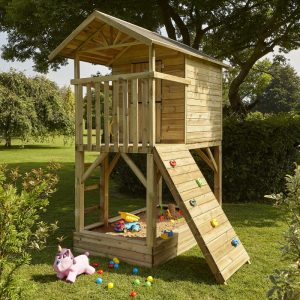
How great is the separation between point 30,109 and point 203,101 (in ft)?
78.6

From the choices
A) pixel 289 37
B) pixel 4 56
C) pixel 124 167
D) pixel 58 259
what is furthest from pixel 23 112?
pixel 58 259

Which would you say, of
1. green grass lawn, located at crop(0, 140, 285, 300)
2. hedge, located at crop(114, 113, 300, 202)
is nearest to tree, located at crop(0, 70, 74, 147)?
hedge, located at crop(114, 113, 300, 202)

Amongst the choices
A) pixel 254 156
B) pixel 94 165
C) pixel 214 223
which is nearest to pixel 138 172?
pixel 94 165

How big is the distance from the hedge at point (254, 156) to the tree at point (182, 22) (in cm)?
389

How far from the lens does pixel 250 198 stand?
1189 cm

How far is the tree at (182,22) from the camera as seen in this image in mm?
12078

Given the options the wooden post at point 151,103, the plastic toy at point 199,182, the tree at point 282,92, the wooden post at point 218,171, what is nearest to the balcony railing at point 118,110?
the wooden post at point 151,103

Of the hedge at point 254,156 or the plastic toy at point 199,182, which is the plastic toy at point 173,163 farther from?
the hedge at point 254,156

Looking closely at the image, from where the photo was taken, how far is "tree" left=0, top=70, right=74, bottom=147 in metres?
28.5

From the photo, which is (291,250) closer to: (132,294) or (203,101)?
(132,294)

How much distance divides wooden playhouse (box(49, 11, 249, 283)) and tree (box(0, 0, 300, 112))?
401 centimetres

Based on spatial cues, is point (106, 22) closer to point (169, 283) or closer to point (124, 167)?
point (169, 283)

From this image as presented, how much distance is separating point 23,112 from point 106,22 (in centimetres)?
2382

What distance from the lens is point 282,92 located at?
79312 mm
